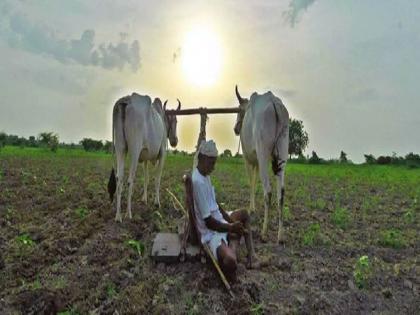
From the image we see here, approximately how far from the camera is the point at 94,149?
58.7 m

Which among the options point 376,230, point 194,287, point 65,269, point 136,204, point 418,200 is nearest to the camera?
point 194,287

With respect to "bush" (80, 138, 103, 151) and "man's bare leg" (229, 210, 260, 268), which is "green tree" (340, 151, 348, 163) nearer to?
"bush" (80, 138, 103, 151)

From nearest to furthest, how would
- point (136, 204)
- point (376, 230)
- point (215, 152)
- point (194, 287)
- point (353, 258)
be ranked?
point (194, 287), point (215, 152), point (353, 258), point (376, 230), point (136, 204)

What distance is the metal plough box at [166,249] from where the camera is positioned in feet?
21.4

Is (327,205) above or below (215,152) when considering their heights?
below

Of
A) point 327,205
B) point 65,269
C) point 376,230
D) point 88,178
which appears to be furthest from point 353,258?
point 88,178

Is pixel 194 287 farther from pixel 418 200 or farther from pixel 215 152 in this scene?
pixel 418 200

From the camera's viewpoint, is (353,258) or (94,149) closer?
(353,258)

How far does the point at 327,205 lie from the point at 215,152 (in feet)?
21.8

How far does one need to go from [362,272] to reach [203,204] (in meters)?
2.21

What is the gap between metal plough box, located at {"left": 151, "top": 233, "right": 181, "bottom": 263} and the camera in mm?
6512

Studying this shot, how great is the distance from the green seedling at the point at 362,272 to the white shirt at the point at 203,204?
175 centimetres

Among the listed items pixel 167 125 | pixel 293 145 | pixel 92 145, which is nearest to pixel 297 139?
pixel 293 145

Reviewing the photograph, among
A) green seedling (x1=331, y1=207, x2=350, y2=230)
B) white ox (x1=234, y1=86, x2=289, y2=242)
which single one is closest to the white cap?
white ox (x1=234, y1=86, x2=289, y2=242)
